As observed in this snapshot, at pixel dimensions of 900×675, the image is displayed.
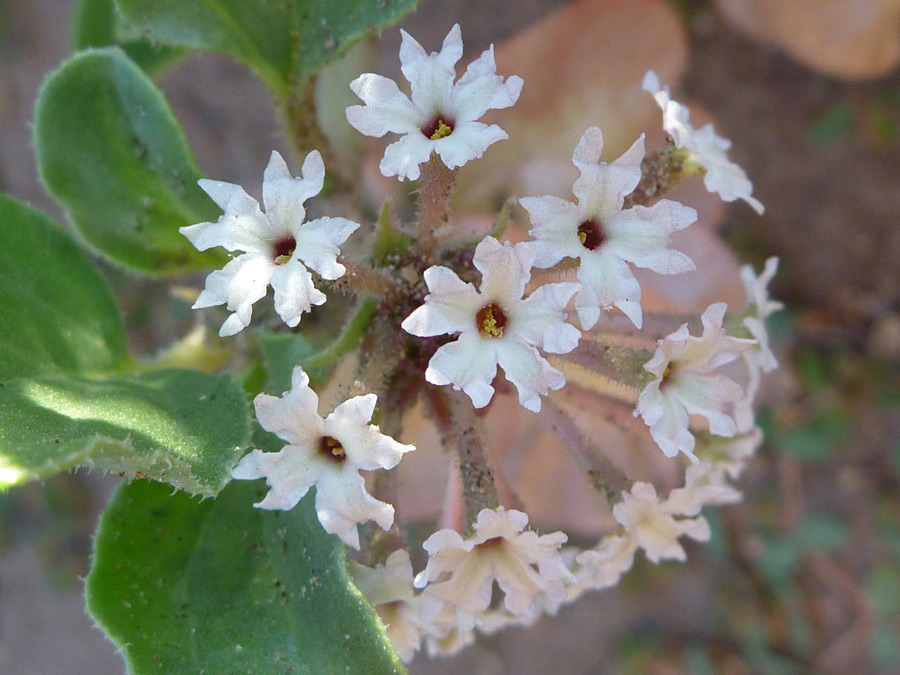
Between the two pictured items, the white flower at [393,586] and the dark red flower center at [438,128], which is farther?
the white flower at [393,586]

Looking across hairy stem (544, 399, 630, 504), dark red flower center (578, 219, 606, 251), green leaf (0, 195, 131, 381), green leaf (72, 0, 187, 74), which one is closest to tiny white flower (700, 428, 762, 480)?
hairy stem (544, 399, 630, 504)

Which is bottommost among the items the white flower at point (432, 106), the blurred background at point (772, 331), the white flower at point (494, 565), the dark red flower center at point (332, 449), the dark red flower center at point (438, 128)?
the blurred background at point (772, 331)

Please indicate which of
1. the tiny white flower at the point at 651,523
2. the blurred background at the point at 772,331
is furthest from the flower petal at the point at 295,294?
the blurred background at the point at 772,331

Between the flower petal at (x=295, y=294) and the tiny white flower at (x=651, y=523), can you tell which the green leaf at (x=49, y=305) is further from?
the tiny white flower at (x=651, y=523)

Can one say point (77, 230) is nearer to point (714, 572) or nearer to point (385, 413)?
point (385, 413)

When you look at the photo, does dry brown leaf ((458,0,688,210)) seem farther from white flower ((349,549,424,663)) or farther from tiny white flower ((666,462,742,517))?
white flower ((349,549,424,663))

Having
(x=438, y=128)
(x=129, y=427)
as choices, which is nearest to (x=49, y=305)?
(x=129, y=427)

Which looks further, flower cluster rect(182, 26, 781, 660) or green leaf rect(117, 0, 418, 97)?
green leaf rect(117, 0, 418, 97)
